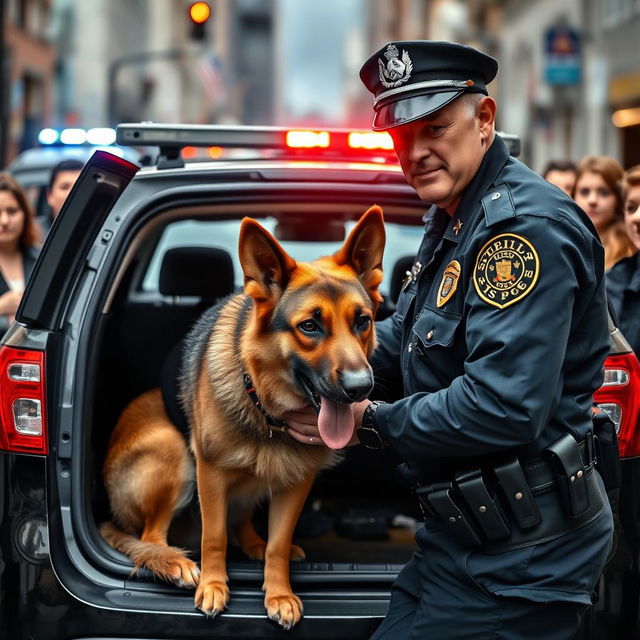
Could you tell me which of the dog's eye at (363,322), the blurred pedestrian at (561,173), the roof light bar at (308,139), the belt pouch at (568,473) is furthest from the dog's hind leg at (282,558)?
the blurred pedestrian at (561,173)

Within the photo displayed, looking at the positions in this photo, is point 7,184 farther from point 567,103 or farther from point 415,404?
point 567,103

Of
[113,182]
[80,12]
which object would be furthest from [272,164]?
[80,12]

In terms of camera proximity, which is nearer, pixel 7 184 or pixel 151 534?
pixel 151 534

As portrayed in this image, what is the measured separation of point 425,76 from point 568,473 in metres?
0.99

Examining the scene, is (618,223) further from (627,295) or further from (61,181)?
(61,181)

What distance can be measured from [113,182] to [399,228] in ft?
9.66

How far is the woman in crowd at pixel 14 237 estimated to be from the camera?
5.41 m

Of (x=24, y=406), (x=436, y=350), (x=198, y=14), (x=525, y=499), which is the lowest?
(x=525, y=499)

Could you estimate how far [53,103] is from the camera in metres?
36.2

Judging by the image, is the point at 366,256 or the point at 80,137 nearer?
the point at 366,256

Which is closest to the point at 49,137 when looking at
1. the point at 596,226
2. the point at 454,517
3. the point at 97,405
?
the point at 97,405

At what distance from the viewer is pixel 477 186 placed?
2.42 meters

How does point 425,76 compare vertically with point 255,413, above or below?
above

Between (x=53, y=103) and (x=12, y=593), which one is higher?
(x=53, y=103)
